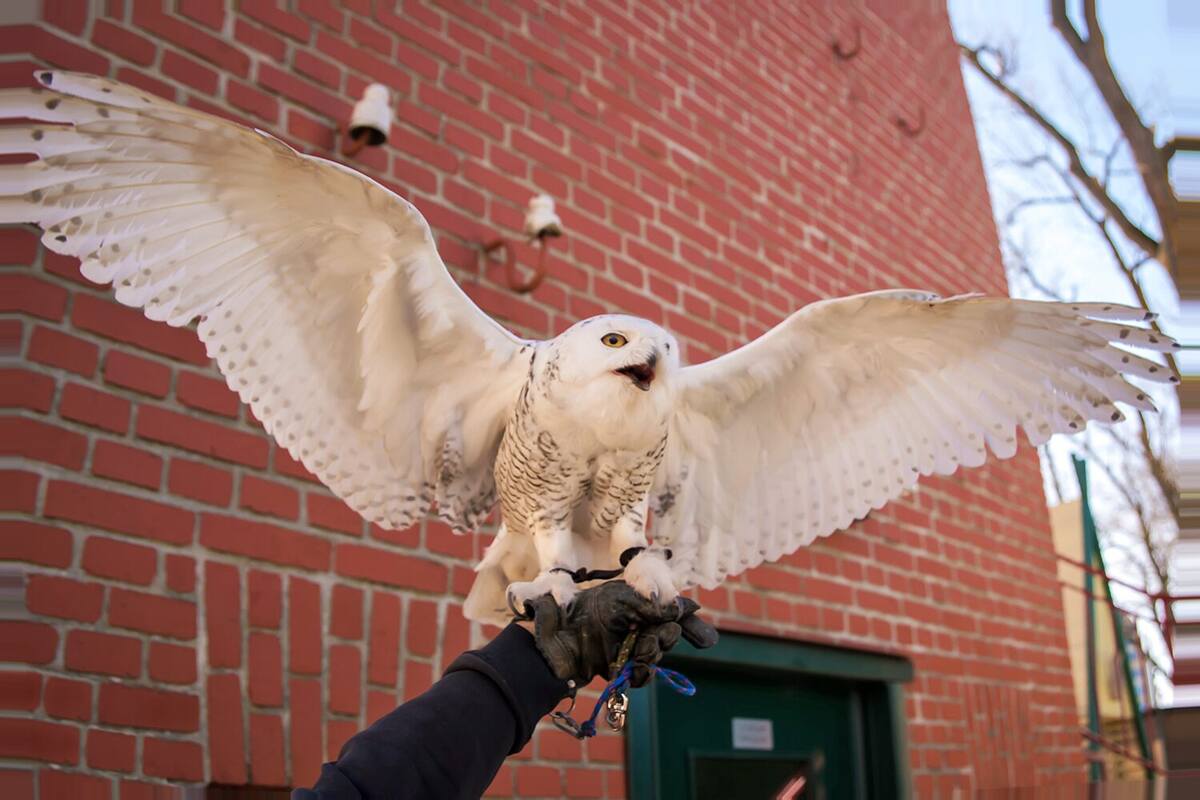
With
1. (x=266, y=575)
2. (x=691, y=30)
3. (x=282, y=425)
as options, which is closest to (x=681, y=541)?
(x=282, y=425)

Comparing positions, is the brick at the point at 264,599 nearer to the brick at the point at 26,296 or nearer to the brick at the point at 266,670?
the brick at the point at 266,670

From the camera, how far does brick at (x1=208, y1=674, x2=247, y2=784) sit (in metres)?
1.63

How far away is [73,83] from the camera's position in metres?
1.18

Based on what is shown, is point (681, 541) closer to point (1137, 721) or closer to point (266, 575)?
point (266, 575)

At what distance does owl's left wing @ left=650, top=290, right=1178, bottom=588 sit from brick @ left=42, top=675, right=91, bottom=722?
0.96m

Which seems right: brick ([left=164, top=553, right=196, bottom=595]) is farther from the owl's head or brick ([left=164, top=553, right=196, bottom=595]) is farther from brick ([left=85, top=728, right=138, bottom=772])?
the owl's head

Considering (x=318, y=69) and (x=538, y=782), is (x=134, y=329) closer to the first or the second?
(x=318, y=69)

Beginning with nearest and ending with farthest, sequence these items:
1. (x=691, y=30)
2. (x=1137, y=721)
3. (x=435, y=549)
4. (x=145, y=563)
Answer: (x=145, y=563) < (x=435, y=549) < (x=691, y=30) < (x=1137, y=721)

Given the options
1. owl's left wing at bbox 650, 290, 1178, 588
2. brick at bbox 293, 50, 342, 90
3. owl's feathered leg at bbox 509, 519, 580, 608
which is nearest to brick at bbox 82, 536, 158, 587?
owl's feathered leg at bbox 509, 519, 580, 608

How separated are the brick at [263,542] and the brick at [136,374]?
0.25 m

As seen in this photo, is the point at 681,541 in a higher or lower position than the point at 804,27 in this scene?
→ lower

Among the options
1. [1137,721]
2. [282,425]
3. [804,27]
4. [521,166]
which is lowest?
[1137,721]

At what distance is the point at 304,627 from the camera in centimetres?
181

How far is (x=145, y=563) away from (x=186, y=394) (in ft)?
1.06
